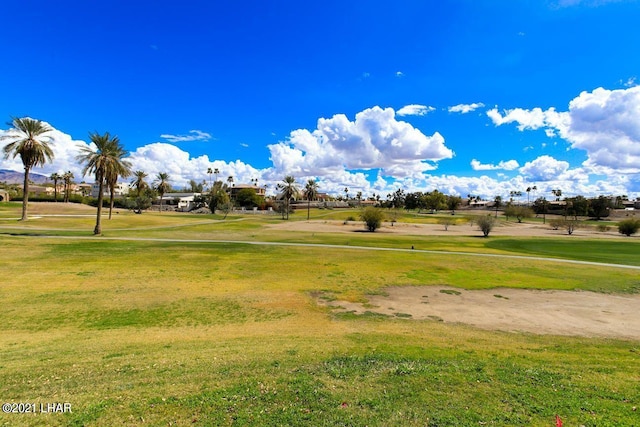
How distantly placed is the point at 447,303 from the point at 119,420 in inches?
698

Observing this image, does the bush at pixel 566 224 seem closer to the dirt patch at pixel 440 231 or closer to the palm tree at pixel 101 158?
the dirt patch at pixel 440 231

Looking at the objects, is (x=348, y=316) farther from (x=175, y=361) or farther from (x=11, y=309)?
(x=11, y=309)

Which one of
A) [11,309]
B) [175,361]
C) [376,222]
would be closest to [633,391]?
[175,361]

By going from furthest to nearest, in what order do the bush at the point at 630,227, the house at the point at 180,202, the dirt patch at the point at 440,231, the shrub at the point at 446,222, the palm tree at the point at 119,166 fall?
the house at the point at 180,202
the shrub at the point at 446,222
the bush at the point at 630,227
the dirt patch at the point at 440,231
the palm tree at the point at 119,166

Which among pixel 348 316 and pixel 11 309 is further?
pixel 348 316

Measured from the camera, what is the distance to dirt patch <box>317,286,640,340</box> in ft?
49.5

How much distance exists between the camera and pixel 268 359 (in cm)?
922

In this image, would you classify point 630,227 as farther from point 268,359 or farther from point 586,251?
point 268,359

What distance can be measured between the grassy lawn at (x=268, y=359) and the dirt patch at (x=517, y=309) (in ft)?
4.89

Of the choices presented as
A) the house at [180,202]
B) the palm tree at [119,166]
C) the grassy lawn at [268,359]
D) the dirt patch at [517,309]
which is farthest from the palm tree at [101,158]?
the house at [180,202]

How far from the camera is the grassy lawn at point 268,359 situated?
239 inches

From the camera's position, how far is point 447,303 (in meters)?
19.3

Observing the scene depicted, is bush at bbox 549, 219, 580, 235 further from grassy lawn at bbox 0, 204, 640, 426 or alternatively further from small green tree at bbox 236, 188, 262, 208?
small green tree at bbox 236, 188, 262, 208

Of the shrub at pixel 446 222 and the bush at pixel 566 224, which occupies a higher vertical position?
the bush at pixel 566 224
